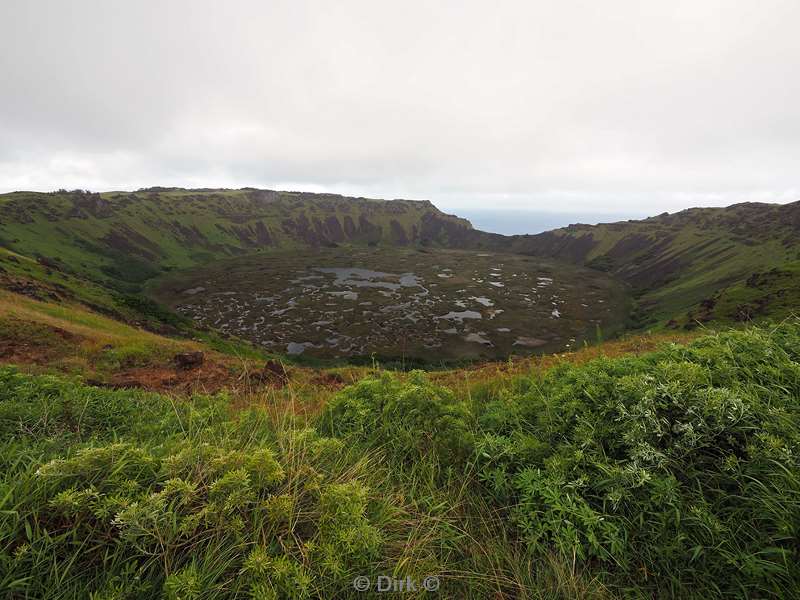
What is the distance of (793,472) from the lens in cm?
337

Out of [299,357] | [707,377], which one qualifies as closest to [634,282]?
[299,357]

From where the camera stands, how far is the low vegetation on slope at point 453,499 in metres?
2.68

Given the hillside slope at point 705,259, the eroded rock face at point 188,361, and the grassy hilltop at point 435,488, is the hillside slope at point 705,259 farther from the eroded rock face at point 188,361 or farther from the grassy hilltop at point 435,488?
the eroded rock face at point 188,361

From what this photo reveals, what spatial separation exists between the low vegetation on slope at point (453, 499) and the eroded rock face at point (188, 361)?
41.9 feet

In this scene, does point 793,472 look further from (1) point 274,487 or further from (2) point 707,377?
(1) point 274,487

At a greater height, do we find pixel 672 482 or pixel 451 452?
pixel 672 482

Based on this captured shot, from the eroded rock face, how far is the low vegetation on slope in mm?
12761

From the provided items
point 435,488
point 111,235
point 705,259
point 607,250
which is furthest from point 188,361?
point 607,250

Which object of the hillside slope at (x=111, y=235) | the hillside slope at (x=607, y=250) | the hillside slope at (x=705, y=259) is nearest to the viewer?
the hillside slope at (x=705, y=259)

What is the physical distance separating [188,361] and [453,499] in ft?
59.1


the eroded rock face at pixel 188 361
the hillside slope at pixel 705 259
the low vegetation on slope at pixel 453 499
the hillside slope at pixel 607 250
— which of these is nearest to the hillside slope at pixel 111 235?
the hillside slope at pixel 607 250

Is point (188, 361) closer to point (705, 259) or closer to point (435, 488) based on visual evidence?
point (435, 488)

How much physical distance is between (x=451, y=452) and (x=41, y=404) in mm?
6277

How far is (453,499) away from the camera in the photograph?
426 centimetres
